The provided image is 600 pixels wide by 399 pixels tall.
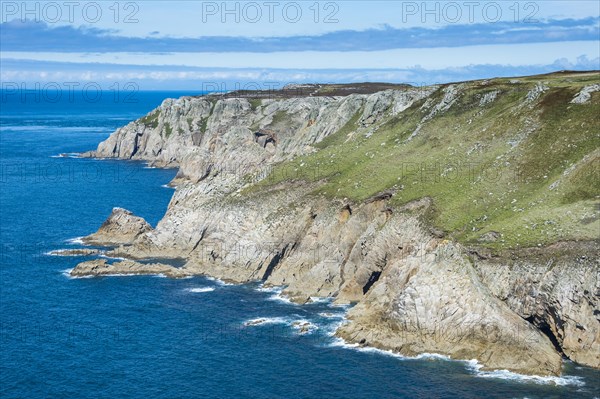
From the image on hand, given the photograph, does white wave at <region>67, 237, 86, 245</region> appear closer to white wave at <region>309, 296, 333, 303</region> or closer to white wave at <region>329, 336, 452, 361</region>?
white wave at <region>309, 296, 333, 303</region>

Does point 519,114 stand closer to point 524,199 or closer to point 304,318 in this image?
point 524,199

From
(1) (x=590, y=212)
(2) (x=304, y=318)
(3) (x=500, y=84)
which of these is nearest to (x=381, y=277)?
(2) (x=304, y=318)

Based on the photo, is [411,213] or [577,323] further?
[411,213]

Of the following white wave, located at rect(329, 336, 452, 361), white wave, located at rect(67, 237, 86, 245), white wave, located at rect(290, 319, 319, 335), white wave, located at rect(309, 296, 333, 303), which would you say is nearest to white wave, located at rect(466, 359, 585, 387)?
white wave, located at rect(329, 336, 452, 361)

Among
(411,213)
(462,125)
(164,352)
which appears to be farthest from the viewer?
(462,125)

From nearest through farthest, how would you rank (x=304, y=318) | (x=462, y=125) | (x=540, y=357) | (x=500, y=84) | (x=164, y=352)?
1. (x=540, y=357)
2. (x=164, y=352)
3. (x=304, y=318)
4. (x=462, y=125)
5. (x=500, y=84)

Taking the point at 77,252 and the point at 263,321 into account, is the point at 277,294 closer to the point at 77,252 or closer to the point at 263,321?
the point at 263,321
